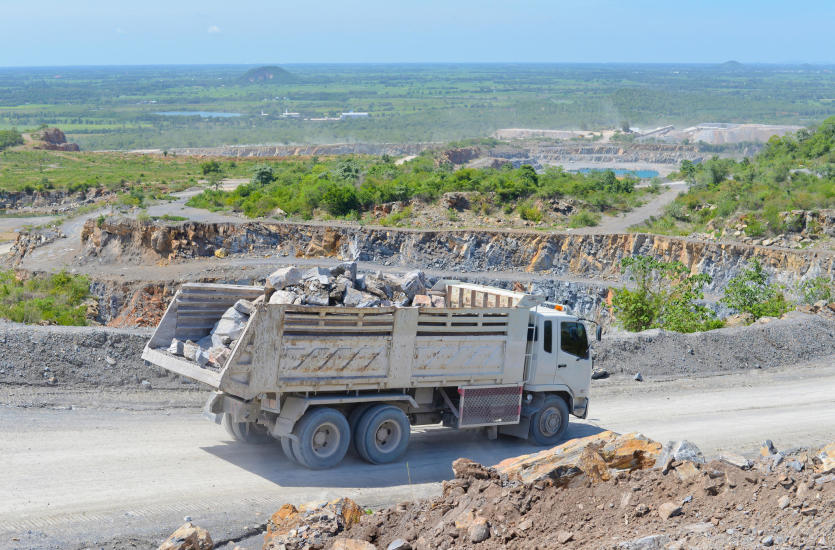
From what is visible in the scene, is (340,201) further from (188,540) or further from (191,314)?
(188,540)

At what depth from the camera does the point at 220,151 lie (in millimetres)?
134625

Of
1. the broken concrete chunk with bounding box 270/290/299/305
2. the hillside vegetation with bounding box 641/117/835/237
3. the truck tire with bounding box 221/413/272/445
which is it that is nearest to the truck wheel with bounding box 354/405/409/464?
the truck tire with bounding box 221/413/272/445

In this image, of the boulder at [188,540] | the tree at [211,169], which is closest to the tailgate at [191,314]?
the boulder at [188,540]

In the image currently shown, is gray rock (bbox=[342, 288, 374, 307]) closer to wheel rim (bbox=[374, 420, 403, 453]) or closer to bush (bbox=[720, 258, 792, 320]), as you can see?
wheel rim (bbox=[374, 420, 403, 453])

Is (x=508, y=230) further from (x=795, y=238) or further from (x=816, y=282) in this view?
(x=816, y=282)

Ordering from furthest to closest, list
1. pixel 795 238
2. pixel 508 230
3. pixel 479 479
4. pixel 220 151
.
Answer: pixel 220 151 → pixel 508 230 → pixel 795 238 → pixel 479 479

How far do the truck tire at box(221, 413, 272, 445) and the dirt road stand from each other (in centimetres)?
18

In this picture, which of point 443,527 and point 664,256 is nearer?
point 443,527

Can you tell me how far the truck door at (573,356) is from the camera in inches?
551

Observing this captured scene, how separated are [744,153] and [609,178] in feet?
246

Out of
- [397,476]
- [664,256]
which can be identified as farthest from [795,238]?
[397,476]

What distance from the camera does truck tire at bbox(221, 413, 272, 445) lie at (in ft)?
43.0

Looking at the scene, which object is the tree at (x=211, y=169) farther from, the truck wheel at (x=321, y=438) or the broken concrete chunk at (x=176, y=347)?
the truck wheel at (x=321, y=438)

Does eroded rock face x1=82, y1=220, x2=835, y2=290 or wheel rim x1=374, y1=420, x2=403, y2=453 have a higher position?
wheel rim x1=374, y1=420, x2=403, y2=453
